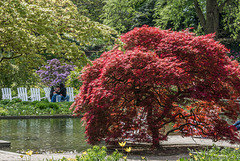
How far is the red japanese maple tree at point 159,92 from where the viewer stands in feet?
23.8

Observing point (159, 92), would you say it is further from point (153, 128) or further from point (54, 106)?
point (54, 106)

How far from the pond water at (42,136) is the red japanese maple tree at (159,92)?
125 cm

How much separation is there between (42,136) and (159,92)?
4392 millimetres

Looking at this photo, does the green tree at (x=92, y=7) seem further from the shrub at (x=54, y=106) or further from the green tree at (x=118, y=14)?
the shrub at (x=54, y=106)

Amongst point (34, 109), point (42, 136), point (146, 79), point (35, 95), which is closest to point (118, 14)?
point (35, 95)

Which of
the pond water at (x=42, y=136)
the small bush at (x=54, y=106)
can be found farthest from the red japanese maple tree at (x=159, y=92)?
the small bush at (x=54, y=106)

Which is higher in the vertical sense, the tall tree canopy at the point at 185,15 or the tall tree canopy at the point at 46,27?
the tall tree canopy at the point at 185,15

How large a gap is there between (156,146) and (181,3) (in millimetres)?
17777

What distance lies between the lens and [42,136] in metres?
10.5

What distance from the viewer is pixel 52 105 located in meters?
17.3

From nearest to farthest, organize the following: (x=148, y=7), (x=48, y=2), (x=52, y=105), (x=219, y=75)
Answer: (x=219, y=75), (x=48, y=2), (x=52, y=105), (x=148, y=7)

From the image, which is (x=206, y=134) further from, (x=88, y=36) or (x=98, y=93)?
(x=88, y=36)

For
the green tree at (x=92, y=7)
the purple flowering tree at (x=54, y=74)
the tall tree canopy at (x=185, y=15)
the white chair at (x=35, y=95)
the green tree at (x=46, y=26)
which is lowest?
the white chair at (x=35, y=95)

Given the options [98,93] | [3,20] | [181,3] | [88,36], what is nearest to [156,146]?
[98,93]
